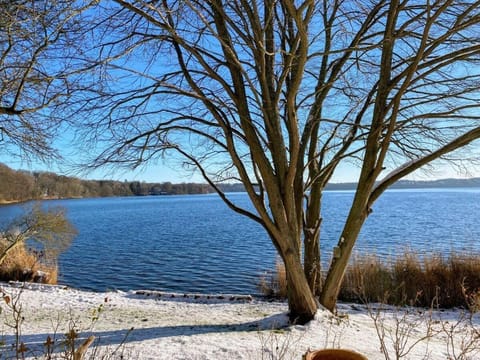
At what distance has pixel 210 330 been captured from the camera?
4.43 m

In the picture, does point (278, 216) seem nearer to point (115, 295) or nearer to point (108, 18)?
point (108, 18)

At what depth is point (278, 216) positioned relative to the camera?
14.7 ft

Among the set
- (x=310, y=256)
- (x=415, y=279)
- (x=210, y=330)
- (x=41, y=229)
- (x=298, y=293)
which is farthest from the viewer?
(x=41, y=229)

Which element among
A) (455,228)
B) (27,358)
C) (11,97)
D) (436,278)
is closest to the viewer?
(27,358)

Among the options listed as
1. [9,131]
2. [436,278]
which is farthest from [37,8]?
[436,278]

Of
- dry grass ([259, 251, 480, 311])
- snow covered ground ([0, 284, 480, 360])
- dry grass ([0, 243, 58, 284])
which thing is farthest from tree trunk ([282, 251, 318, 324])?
dry grass ([0, 243, 58, 284])

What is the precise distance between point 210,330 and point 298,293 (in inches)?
45.2

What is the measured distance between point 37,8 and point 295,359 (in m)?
4.20

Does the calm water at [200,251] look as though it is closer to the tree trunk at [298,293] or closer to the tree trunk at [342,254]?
the tree trunk at [342,254]

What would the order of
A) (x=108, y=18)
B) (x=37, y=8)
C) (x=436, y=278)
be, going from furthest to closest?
(x=436, y=278) → (x=108, y=18) → (x=37, y=8)

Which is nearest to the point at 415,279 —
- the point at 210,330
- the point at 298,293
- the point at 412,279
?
the point at 412,279

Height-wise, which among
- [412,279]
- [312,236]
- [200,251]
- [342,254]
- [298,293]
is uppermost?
[312,236]

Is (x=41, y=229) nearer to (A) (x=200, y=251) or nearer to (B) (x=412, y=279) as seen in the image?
(A) (x=200, y=251)

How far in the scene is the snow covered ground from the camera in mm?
3291
